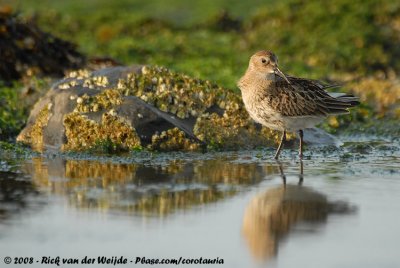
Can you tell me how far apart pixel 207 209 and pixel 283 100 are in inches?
126

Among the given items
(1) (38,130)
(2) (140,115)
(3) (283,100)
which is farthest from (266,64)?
(1) (38,130)

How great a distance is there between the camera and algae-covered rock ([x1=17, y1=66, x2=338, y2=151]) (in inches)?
448

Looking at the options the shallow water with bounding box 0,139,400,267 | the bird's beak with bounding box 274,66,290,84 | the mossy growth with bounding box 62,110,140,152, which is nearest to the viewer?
the shallow water with bounding box 0,139,400,267

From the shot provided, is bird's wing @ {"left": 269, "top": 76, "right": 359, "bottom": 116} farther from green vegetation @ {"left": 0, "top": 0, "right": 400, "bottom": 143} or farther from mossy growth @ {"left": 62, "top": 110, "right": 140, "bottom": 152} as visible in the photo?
green vegetation @ {"left": 0, "top": 0, "right": 400, "bottom": 143}

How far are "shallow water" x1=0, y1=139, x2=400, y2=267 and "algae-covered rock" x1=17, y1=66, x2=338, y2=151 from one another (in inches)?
25.7

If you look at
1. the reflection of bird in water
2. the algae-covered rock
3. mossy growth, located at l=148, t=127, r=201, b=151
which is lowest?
the reflection of bird in water

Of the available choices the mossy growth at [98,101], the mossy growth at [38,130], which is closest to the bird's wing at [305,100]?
the mossy growth at [98,101]

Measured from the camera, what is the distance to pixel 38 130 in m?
11.9

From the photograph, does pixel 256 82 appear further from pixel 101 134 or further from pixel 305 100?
pixel 101 134

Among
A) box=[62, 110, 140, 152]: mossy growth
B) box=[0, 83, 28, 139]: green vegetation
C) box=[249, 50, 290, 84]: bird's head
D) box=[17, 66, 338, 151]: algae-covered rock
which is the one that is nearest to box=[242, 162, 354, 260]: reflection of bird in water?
box=[249, 50, 290, 84]: bird's head

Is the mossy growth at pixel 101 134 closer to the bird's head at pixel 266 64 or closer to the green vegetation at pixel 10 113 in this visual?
the green vegetation at pixel 10 113

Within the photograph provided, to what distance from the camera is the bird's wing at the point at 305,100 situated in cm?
1079

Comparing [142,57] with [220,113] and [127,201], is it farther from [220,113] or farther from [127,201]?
[127,201]

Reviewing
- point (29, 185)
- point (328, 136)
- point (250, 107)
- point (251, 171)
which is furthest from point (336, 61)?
point (29, 185)
